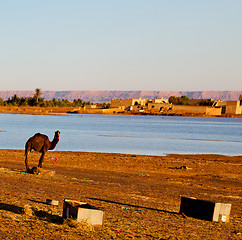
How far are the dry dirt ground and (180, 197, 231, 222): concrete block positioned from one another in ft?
0.65

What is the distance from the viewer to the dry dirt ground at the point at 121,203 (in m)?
10.3

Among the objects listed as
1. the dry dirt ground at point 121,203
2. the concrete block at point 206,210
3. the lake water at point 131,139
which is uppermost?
the concrete block at point 206,210

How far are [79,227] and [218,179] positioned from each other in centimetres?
1499

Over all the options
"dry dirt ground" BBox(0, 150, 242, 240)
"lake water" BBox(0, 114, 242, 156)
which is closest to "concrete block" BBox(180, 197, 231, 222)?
"dry dirt ground" BBox(0, 150, 242, 240)

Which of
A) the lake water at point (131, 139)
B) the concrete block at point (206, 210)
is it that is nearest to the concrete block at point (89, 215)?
the concrete block at point (206, 210)

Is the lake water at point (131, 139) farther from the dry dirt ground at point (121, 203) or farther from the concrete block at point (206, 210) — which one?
the concrete block at point (206, 210)

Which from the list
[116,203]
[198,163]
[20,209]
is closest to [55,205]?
[20,209]

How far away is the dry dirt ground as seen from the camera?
10281mm

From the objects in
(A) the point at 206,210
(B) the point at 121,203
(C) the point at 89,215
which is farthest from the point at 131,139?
(C) the point at 89,215

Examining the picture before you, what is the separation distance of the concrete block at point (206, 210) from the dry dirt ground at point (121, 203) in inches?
7.8

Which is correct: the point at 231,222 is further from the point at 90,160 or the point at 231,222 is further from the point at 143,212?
the point at 90,160

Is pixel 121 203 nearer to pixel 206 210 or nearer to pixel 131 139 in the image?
pixel 206 210

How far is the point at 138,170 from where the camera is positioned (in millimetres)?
26953

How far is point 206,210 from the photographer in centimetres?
1259
